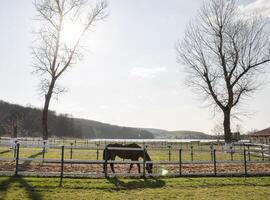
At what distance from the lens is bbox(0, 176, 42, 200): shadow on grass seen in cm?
967

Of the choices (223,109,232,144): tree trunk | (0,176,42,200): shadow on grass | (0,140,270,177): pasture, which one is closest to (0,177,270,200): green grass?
(0,176,42,200): shadow on grass

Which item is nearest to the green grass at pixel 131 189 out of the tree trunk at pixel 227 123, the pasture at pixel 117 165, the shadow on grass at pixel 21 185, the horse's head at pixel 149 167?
the shadow on grass at pixel 21 185

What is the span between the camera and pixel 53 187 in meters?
11.2

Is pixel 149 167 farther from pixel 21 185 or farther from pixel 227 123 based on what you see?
pixel 227 123

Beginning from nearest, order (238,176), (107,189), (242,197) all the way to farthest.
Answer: (242,197) < (107,189) < (238,176)

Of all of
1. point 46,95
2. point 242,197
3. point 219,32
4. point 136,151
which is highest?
point 219,32

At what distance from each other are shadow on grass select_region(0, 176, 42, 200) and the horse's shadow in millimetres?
2994

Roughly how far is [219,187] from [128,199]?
4.30 meters

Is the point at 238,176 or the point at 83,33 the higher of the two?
the point at 83,33

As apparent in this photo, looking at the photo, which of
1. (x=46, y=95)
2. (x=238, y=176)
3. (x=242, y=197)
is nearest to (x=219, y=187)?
(x=242, y=197)

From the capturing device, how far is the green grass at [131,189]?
1021 centimetres

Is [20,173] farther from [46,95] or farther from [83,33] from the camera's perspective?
[83,33]

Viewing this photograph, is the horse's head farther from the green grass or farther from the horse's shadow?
the horse's shadow

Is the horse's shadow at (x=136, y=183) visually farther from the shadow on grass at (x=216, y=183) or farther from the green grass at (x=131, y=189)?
the shadow on grass at (x=216, y=183)
